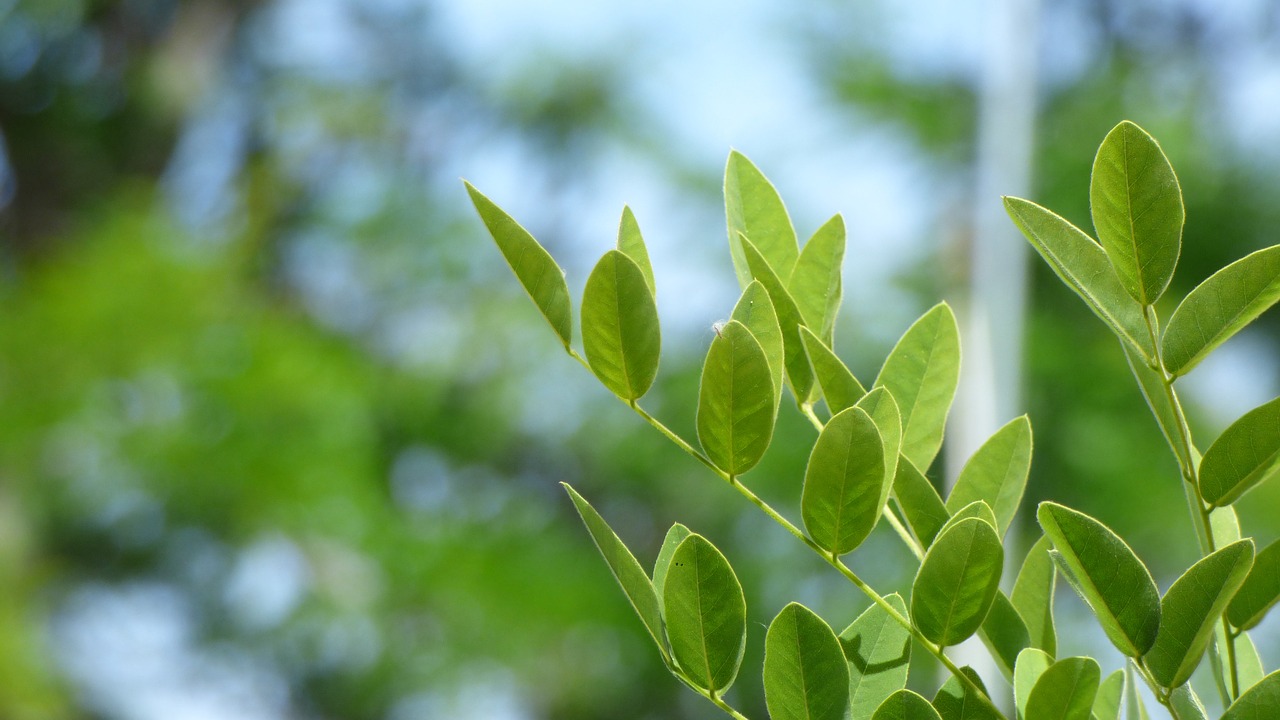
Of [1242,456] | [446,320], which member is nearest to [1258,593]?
[1242,456]

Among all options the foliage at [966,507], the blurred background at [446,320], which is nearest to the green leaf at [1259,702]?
the foliage at [966,507]

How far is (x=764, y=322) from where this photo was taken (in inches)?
4.5

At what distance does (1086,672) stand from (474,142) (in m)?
2.55

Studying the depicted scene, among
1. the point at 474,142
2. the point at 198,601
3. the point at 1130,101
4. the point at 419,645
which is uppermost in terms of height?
the point at 474,142

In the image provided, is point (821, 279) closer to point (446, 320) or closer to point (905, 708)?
point (905, 708)

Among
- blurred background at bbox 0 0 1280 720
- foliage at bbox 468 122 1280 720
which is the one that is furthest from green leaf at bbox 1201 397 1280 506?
blurred background at bbox 0 0 1280 720

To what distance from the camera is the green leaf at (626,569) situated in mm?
105

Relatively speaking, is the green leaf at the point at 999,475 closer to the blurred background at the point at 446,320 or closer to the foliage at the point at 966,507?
the foliage at the point at 966,507

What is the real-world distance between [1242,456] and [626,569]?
0.20 feet

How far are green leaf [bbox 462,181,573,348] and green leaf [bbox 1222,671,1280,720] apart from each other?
74 millimetres

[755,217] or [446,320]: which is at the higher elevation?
[446,320]

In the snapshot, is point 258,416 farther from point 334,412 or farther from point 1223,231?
point 1223,231

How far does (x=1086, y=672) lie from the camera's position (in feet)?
0.32

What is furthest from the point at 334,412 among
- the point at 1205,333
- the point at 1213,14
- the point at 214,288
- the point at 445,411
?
the point at 1205,333
